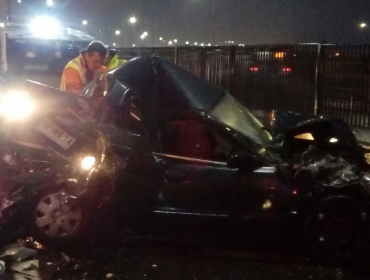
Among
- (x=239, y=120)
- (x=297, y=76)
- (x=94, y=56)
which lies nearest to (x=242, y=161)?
(x=239, y=120)

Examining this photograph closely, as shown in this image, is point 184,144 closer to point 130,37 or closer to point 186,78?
point 186,78

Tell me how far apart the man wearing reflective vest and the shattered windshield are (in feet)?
6.32

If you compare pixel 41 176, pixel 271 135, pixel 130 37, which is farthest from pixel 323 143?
pixel 130 37

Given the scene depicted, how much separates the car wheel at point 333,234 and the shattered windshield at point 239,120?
3.20 feet

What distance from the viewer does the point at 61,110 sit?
5.84m

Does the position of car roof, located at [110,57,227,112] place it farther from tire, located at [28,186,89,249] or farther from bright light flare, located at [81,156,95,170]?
tire, located at [28,186,89,249]

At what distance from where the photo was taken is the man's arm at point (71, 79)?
7559 millimetres

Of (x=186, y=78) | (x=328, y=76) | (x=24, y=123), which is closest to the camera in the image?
(x=24, y=123)

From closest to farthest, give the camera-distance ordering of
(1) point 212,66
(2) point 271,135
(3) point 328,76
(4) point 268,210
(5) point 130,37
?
(4) point 268,210, (2) point 271,135, (3) point 328,76, (1) point 212,66, (5) point 130,37

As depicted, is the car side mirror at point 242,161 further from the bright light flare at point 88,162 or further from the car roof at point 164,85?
the bright light flare at point 88,162

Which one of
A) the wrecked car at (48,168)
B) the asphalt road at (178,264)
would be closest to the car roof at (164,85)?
the wrecked car at (48,168)

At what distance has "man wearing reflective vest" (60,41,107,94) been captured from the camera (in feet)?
24.8

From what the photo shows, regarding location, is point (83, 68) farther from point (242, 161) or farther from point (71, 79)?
point (242, 161)

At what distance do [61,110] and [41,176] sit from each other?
0.70m
